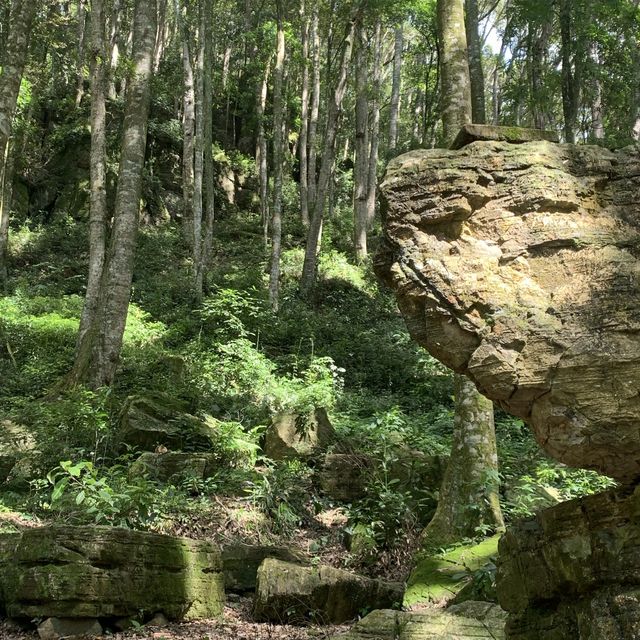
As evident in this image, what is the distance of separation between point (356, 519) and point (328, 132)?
14797 millimetres

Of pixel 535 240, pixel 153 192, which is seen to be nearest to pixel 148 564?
pixel 535 240

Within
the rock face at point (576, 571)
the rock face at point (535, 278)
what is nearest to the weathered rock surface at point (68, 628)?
the rock face at point (576, 571)

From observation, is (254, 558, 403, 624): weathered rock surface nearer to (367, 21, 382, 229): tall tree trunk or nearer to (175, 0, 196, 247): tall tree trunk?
(175, 0, 196, 247): tall tree trunk

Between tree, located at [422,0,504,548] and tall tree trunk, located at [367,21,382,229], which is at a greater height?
tall tree trunk, located at [367,21,382,229]

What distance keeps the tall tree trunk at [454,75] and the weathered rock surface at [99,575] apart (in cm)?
529

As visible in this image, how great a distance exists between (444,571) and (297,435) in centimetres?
377

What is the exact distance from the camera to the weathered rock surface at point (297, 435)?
873cm

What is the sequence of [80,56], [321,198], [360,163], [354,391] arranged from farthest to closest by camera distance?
1. [80,56]
2. [360,163]
3. [321,198]
4. [354,391]

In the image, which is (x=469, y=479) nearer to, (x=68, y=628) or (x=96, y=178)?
(x=68, y=628)

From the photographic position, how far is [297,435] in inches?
350

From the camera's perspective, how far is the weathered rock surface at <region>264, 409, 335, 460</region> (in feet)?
28.6

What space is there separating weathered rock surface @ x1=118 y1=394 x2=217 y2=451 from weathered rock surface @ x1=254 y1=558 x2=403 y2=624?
3.27 meters

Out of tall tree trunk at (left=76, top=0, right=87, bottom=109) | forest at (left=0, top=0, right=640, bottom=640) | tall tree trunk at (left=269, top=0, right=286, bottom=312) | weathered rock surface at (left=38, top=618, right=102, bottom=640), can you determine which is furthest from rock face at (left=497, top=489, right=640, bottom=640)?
tall tree trunk at (left=76, top=0, right=87, bottom=109)

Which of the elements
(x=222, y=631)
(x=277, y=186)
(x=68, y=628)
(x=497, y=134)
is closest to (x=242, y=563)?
(x=222, y=631)
